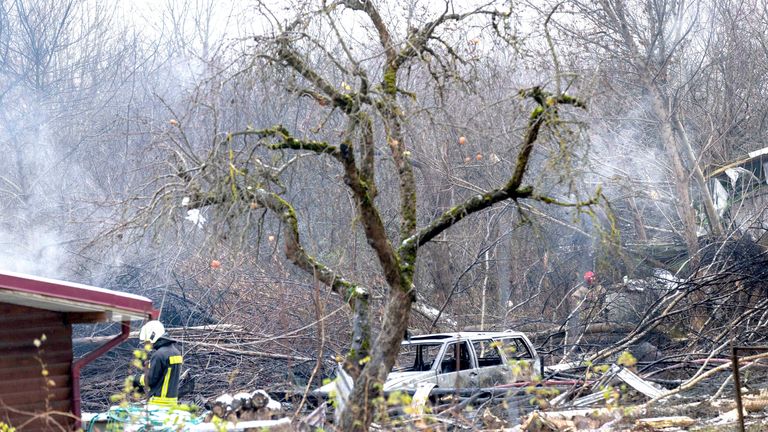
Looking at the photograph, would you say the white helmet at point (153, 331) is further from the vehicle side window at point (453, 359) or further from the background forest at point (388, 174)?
the vehicle side window at point (453, 359)

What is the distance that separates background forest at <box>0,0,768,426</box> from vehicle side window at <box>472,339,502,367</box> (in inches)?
68.2

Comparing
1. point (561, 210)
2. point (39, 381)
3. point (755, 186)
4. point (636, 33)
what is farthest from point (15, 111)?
point (755, 186)

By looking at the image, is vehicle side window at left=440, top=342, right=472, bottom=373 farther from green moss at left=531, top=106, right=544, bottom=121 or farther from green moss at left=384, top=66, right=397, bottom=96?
green moss at left=531, top=106, right=544, bottom=121

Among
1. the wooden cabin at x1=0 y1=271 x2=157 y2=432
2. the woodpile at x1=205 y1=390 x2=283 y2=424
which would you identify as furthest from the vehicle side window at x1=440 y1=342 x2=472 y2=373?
the wooden cabin at x1=0 y1=271 x2=157 y2=432

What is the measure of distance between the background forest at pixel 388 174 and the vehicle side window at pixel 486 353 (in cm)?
173

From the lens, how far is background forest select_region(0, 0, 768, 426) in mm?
9805

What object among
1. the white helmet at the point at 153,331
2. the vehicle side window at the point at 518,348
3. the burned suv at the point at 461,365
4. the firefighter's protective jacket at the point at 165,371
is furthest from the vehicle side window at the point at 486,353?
the white helmet at the point at 153,331

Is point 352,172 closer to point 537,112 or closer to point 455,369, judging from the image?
point 537,112

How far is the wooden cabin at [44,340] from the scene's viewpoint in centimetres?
793

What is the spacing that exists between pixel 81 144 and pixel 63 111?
1.25 m

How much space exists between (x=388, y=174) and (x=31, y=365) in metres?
12.6

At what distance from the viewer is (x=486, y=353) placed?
50.1 ft

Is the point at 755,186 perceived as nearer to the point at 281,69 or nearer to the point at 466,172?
the point at 466,172

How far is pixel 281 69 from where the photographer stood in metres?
10.1
